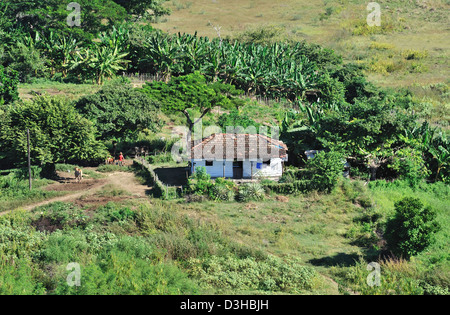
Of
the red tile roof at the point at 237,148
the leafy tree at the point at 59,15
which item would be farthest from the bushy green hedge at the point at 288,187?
the leafy tree at the point at 59,15

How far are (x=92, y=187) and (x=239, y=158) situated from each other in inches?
342

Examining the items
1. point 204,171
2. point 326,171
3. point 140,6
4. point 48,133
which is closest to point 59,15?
point 140,6

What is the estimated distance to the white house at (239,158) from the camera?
32688 millimetres

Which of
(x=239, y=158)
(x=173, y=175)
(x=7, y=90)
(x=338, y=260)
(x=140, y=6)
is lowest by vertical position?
(x=338, y=260)

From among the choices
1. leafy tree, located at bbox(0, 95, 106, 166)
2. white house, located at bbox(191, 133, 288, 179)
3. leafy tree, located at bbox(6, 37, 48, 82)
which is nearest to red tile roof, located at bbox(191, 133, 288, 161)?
white house, located at bbox(191, 133, 288, 179)

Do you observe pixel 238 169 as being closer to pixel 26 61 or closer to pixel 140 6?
pixel 26 61

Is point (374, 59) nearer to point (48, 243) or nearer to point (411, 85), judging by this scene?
point (411, 85)

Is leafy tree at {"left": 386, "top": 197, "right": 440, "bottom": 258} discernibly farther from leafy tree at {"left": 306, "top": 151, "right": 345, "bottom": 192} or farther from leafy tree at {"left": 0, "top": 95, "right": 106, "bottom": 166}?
leafy tree at {"left": 0, "top": 95, "right": 106, "bottom": 166}

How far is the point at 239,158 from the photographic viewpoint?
3256cm

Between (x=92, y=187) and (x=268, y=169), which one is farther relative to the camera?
(x=268, y=169)

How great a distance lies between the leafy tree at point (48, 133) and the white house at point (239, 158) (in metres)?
6.85

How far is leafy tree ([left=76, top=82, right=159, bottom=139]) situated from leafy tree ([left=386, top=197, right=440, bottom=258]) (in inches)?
743

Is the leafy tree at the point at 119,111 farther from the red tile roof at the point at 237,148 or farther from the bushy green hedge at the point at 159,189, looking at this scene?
the red tile roof at the point at 237,148
